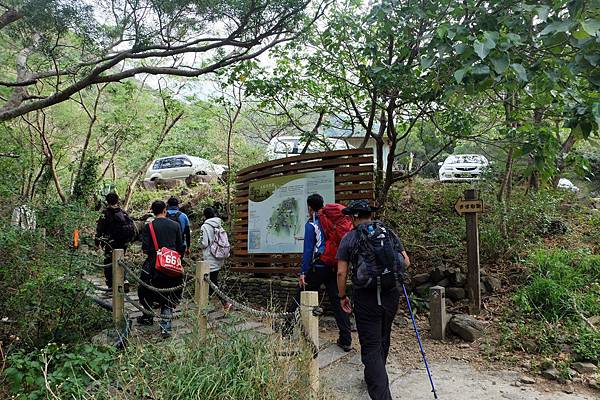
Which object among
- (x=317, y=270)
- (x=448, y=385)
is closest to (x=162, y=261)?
(x=317, y=270)

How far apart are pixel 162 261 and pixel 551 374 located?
417cm

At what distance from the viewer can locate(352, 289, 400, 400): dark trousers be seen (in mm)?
3207

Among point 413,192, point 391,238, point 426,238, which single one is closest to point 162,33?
point 391,238

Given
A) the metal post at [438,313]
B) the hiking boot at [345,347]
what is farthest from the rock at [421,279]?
the hiking boot at [345,347]

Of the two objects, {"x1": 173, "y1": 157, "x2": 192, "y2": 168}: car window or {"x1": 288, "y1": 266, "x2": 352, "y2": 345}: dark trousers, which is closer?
{"x1": 288, "y1": 266, "x2": 352, "y2": 345}: dark trousers

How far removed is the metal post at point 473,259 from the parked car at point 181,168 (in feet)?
37.4

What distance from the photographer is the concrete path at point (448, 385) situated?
3.72 meters

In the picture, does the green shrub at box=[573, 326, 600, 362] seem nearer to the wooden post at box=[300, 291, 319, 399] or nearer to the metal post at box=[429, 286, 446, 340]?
the metal post at box=[429, 286, 446, 340]

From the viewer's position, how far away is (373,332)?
3.26m

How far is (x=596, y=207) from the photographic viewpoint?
9742 millimetres

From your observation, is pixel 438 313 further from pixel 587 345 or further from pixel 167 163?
pixel 167 163

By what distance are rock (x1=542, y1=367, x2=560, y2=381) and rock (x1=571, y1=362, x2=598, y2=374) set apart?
25cm

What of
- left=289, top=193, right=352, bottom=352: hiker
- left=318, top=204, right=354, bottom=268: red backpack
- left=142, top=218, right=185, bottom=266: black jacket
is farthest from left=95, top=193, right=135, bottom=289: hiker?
left=318, top=204, right=354, bottom=268: red backpack

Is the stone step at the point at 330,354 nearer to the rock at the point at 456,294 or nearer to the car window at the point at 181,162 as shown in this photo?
the rock at the point at 456,294
